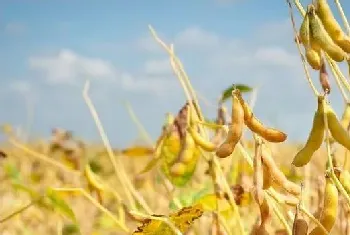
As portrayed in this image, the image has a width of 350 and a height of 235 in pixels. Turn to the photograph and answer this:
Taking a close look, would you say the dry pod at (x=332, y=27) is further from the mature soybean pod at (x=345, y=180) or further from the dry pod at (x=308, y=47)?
the mature soybean pod at (x=345, y=180)

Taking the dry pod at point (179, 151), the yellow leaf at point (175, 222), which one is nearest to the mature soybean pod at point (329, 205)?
the yellow leaf at point (175, 222)

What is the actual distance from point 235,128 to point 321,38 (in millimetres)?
125

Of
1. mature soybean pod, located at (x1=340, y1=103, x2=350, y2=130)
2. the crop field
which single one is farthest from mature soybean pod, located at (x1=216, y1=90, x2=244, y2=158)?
mature soybean pod, located at (x1=340, y1=103, x2=350, y2=130)

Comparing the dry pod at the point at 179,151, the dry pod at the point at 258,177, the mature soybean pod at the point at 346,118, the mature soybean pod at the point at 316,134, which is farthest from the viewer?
the dry pod at the point at 179,151

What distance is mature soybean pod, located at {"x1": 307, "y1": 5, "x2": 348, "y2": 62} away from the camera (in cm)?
84

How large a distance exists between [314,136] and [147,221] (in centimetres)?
34

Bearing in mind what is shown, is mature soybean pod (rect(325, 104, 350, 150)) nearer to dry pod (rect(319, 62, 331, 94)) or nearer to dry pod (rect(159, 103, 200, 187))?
dry pod (rect(319, 62, 331, 94))

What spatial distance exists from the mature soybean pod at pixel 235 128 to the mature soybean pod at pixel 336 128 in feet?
0.30

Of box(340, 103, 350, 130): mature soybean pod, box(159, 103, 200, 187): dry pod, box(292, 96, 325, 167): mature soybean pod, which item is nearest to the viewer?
box(292, 96, 325, 167): mature soybean pod

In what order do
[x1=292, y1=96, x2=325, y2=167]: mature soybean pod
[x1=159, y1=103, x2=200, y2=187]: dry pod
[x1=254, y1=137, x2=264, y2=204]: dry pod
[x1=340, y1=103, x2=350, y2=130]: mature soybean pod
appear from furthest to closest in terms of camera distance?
[x1=159, y1=103, x2=200, y2=187]: dry pod
[x1=340, y1=103, x2=350, y2=130]: mature soybean pod
[x1=254, y1=137, x2=264, y2=204]: dry pod
[x1=292, y1=96, x2=325, y2=167]: mature soybean pod

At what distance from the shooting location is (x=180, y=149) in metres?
1.21

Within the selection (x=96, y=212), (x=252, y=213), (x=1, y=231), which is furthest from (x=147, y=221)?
(x=96, y=212)

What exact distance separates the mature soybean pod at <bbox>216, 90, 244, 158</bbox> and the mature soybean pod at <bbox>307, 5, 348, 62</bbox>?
0.32ft

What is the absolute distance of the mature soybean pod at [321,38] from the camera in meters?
0.84
